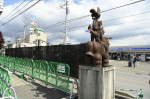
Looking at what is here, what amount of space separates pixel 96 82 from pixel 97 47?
49.7 inches

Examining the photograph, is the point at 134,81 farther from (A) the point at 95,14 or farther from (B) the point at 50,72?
(A) the point at 95,14

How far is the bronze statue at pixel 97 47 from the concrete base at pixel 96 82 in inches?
13.3

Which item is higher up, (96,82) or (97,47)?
(97,47)

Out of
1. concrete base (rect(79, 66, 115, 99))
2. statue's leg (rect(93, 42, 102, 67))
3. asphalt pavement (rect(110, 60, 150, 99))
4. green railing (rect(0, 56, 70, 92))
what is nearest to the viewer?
concrete base (rect(79, 66, 115, 99))

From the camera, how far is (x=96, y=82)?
13.8 feet

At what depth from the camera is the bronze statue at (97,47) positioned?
14.8ft

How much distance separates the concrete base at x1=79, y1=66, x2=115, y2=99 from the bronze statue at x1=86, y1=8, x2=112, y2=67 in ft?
1.11

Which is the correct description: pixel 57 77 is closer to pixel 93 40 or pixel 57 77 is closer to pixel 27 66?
pixel 93 40

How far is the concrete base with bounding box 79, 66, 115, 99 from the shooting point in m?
4.11

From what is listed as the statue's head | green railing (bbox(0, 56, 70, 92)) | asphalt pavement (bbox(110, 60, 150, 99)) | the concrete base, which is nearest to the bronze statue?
the statue's head

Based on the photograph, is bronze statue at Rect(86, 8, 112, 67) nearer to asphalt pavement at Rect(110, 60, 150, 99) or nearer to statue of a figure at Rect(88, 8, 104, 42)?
statue of a figure at Rect(88, 8, 104, 42)

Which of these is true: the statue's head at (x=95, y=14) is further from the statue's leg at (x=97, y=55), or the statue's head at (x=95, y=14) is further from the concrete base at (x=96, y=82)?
the concrete base at (x=96, y=82)

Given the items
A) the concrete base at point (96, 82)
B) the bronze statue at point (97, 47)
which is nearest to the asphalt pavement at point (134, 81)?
the concrete base at point (96, 82)

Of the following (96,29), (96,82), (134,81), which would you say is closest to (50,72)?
(96,82)
